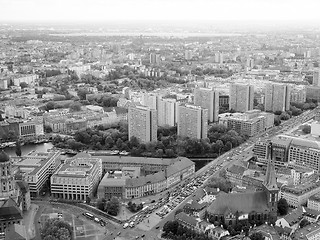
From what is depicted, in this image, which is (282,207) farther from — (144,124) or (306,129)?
(306,129)

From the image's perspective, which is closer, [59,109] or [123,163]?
[123,163]

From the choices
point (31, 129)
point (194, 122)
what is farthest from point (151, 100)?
point (31, 129)

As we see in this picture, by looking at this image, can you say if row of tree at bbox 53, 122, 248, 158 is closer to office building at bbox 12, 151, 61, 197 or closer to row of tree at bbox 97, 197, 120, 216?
office building at bbox 12, 151, 61, 197

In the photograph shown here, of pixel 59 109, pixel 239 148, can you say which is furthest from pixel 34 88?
pixel 239 148

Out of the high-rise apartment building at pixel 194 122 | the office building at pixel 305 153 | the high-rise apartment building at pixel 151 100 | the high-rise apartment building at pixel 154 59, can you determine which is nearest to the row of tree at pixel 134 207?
the office building at pixel 305 153

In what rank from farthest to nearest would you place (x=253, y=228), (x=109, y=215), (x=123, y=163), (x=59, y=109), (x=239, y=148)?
(x=59, y=109)
(x=239, y=148)
(x=123, y=163)
(x=109, y=215)
(x=253, y=228)

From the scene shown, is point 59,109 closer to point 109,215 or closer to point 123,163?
point 123,163
